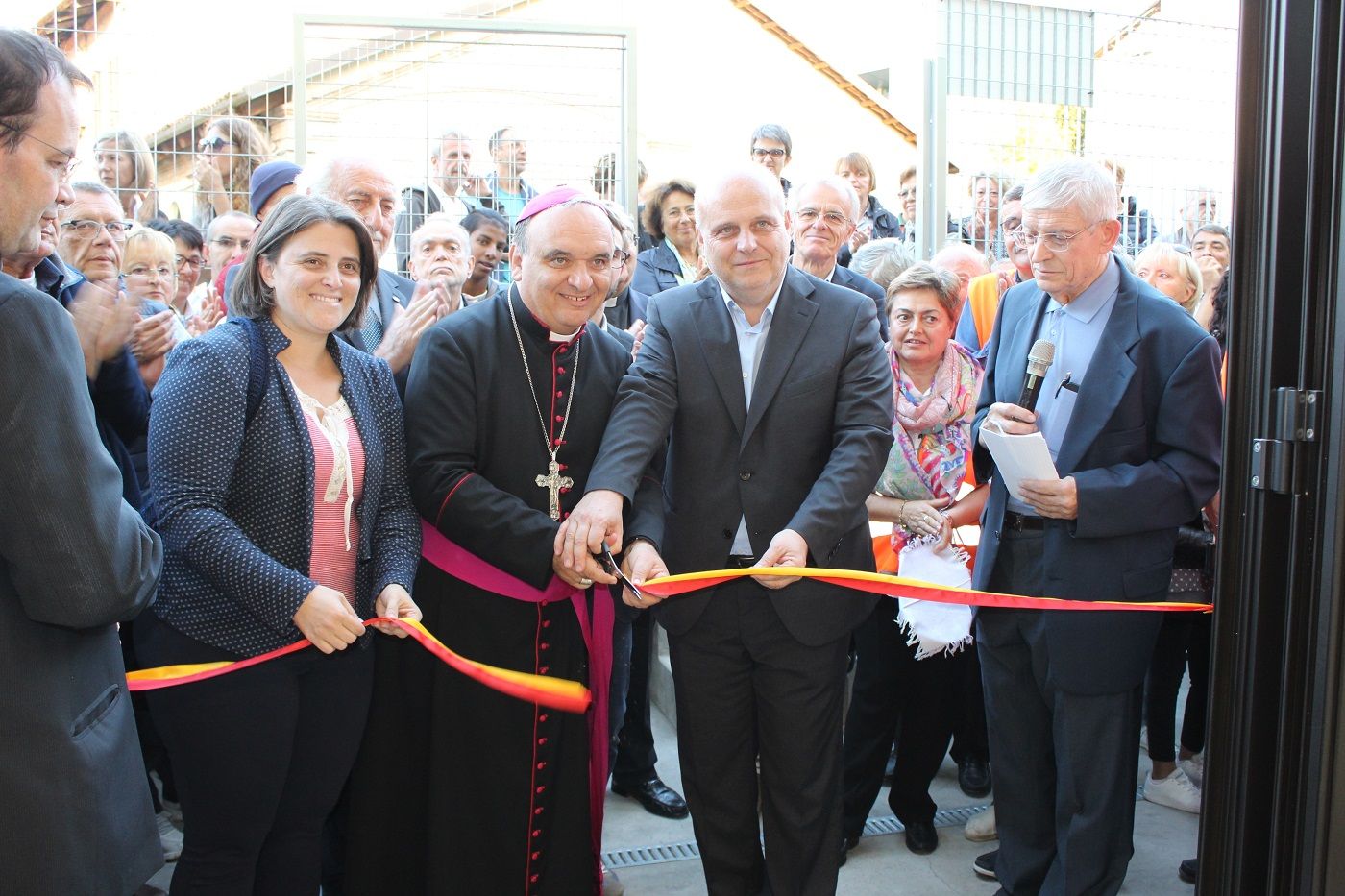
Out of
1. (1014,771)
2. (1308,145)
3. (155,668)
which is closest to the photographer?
(1308,145)

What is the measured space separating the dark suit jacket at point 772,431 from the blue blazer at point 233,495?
2.79 ft

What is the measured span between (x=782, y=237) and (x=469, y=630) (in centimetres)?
151

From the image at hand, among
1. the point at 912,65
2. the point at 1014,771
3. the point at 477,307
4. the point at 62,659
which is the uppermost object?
the point at 912,65

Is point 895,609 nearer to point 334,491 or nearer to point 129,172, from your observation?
point 334,491

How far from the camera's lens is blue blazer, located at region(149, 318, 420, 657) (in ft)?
8.88

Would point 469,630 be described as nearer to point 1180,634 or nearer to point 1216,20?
point 1180,634

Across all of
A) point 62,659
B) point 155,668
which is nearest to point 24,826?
point 62,659

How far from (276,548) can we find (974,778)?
3230 millimetres

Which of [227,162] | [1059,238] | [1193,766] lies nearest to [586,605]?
[1059,238]

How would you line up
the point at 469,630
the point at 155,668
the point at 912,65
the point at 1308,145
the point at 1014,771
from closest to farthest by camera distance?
the point at 1308,145 → the point at 155,668 → the point at 469,630 → the point at 1014,771 → the point at 912,65

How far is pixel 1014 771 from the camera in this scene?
→ 360cm

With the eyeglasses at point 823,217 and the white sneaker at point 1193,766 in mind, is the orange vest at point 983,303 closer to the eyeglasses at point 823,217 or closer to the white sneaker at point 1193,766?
the eyeglasses at point 823,217

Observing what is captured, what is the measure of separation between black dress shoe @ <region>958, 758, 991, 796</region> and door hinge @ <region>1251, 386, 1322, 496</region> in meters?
2.71

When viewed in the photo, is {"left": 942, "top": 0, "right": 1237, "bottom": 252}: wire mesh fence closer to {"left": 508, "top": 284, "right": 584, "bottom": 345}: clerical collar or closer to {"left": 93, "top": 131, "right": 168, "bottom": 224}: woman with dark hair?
{"left": 508, "top": 284, "right": 584, "bottom": 345}: clerical collar
